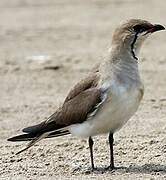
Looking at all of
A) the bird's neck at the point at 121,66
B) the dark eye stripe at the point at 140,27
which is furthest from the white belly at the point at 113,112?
the dark eye stripe at the point at 140,27

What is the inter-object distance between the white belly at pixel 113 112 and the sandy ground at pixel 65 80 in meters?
0.44

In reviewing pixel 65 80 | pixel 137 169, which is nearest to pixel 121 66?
pixel 137 169

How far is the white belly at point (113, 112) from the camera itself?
7.73m

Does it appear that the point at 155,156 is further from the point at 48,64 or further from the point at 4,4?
the point at 4,4

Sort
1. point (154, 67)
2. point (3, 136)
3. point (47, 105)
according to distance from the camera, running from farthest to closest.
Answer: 1. point (154, 67)
2. point (47, 105)
3. point (3, 136)

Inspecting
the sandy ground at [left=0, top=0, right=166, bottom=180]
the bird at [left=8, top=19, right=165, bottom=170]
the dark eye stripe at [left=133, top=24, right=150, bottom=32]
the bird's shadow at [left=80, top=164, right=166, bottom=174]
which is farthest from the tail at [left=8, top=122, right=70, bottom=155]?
the dark eye stripe at [left=133, top=24, right=150, bottom=32]

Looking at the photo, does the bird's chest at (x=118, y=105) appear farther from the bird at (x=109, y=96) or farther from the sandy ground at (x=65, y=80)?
the sandy ground at (x=65, y=80)

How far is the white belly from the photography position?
7.73 metres

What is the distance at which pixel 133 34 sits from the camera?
8.04 meters

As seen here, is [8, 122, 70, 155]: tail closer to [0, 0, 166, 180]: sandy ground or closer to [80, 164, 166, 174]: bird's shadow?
[0, 0, 166, 180]: sandy ground

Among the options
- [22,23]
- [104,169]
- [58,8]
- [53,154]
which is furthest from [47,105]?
[58,8]

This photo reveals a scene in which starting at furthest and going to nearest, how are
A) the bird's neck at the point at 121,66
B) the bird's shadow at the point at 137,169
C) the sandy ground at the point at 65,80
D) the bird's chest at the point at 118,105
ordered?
the sandy ground at the point at 65,80 → the bird's shadow at the point at 137,169 → the bird's neck at the point at 121,66 → the bird's chest at the point at 118,105

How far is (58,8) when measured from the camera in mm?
18906

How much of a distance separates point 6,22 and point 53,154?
29.5ft
